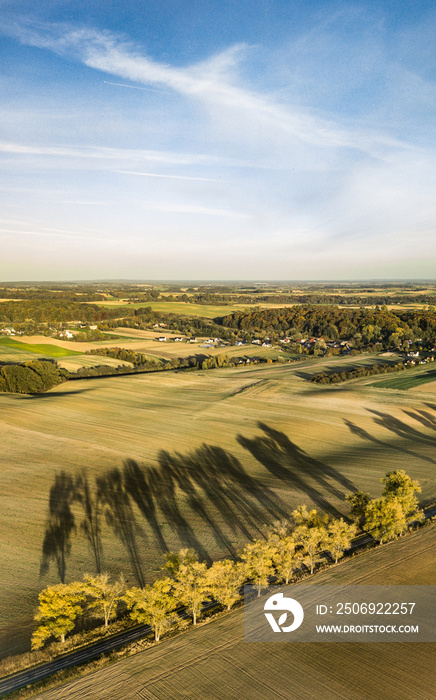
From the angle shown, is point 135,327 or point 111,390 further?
point 135,327

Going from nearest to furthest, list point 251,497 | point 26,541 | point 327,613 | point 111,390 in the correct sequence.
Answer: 1. point 327,613
2. point 26,541
3. point 251,497
4. point 111,390

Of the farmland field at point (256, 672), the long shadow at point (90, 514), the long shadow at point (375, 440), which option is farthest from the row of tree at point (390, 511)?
the long shadow at point (90, 514)

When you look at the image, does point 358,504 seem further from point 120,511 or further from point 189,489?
point 120,511

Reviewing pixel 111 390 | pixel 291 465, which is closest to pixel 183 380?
pixel 111 390

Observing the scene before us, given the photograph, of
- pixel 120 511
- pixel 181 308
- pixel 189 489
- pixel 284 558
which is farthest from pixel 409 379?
pixel 181 308

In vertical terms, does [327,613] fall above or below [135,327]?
below

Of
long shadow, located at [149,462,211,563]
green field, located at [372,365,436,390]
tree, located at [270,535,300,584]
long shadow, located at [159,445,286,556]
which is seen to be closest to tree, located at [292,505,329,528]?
tree, located at [270,535,300,584]

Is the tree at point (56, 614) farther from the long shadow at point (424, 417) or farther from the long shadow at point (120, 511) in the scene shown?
the long shadow at point (424, 417)

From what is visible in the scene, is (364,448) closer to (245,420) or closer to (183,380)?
(245,420)
